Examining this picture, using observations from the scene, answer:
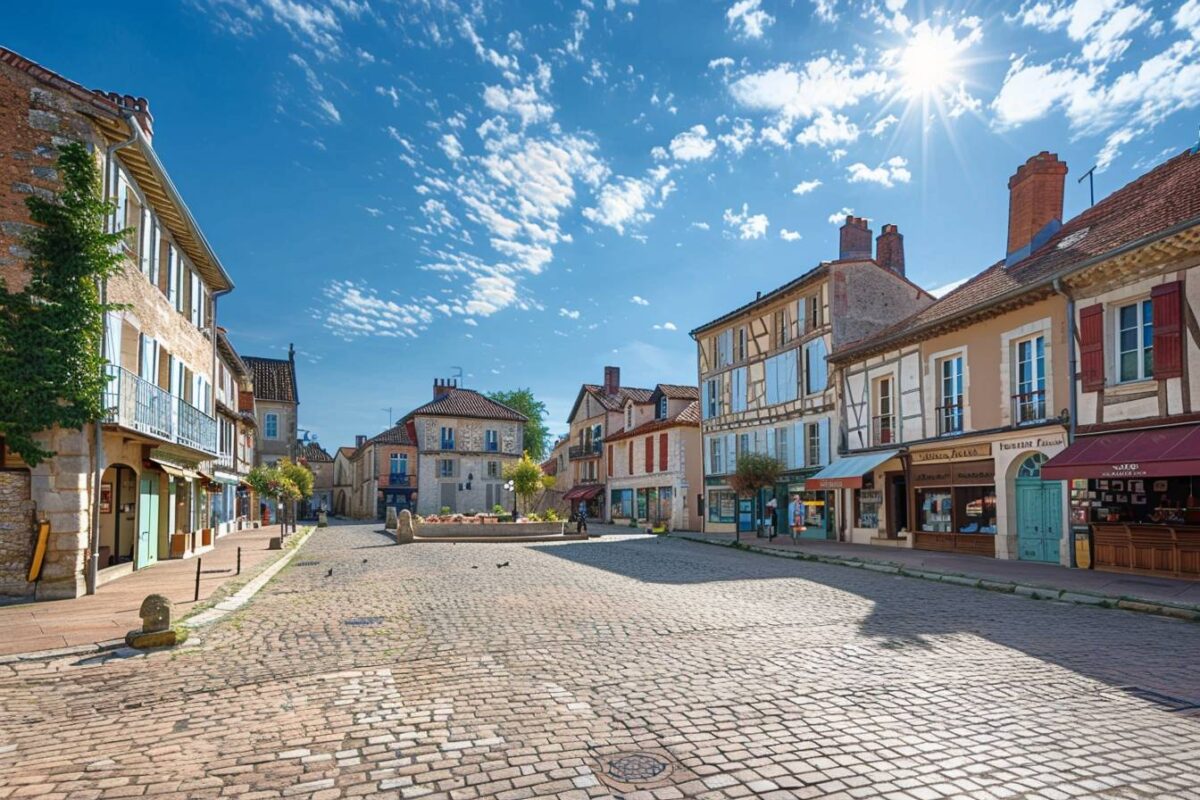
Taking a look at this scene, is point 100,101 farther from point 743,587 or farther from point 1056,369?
point 1056,369

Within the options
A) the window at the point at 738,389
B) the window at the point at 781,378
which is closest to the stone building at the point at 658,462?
the window at the point at 738,389

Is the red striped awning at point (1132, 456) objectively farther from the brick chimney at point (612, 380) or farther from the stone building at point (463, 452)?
the stone building at point (463, 452)

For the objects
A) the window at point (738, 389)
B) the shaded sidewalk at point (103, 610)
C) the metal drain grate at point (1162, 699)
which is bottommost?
the shaded sidewalk at point (103, 610)

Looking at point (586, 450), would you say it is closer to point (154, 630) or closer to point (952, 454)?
point (952, 454)

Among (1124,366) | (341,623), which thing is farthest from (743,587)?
(1124,366)

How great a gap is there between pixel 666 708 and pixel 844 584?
8.53 meters

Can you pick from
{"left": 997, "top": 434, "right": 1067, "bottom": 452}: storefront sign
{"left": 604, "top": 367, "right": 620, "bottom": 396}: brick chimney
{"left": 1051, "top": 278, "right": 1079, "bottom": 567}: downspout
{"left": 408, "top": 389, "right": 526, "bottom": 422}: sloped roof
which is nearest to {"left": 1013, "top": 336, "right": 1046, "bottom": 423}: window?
{"left": 997, "top": 434, "right": 1067, "bottom": 452}: storefront sign

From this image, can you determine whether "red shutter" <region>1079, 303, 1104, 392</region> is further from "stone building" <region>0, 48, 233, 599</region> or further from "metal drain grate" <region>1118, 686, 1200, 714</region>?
"stone building" <region>0, 48, 233, 599</region>

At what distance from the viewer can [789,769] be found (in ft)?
13.6

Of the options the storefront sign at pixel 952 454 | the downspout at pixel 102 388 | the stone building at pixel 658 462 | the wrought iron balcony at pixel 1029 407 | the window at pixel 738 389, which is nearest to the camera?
the downspout at pixel 102 388

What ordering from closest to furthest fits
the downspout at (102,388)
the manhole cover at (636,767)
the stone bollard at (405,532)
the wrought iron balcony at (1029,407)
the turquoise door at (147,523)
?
the manhole cover at (636,767), the downspout at (102,388), the turquoise door at (147,523), the wrought iron balcony at (1029,407), the stone bollard at (405,532)

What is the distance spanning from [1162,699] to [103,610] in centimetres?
1215

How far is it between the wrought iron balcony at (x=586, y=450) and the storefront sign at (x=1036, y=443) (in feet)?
92.9

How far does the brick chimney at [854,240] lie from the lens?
85.9ft
